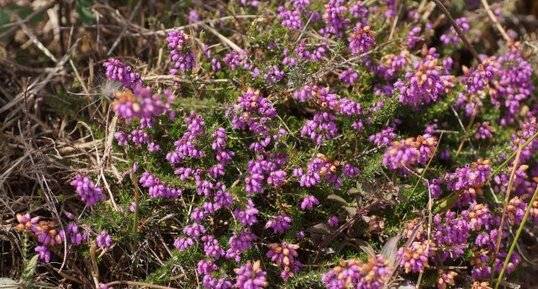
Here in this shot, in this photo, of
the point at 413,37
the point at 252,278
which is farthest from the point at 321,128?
the point at 413,37

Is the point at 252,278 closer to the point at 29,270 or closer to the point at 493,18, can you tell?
the point at 29,270

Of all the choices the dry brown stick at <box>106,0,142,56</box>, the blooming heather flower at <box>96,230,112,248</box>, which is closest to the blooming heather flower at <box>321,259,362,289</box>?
the blooming heather flower at <box>96,230,112,248</box>

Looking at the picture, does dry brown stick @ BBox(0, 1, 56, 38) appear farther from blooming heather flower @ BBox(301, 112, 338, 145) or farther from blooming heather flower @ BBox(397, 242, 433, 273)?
blooming heather flower @ BBox(397, 242, 433, 273)

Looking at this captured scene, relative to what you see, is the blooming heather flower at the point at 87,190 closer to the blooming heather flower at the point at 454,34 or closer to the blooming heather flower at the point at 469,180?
the blooming heather flower at the point at 469,180

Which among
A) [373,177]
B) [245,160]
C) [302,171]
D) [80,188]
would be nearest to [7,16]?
[80,188]

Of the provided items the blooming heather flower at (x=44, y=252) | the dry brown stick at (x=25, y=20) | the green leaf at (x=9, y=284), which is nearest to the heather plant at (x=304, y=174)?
the blooming heather flower at (x=44, y=252)

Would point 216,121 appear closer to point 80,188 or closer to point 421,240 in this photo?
point 80,188
